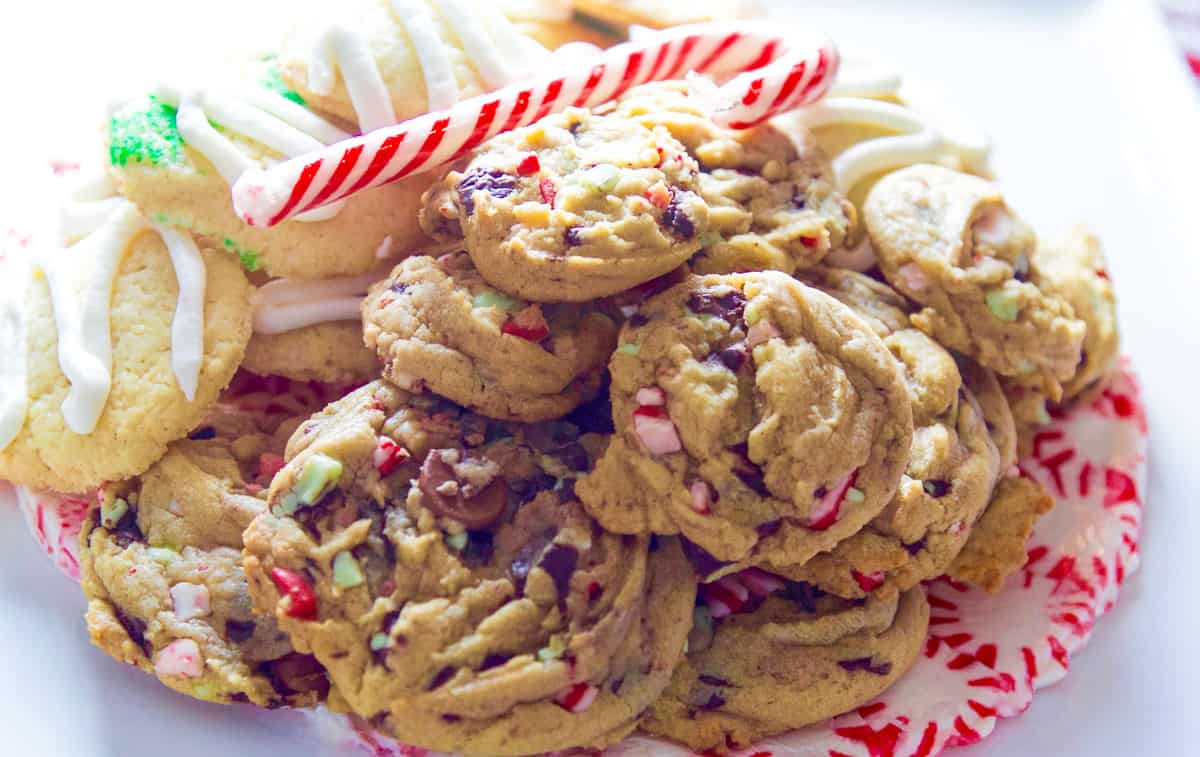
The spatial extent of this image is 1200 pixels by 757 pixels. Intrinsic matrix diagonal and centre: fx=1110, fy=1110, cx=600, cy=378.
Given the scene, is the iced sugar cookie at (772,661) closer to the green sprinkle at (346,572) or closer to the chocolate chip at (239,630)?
the green sprinkle at (346,572)

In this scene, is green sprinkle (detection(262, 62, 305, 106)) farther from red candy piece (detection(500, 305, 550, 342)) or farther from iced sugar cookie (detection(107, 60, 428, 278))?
red candy piece (detection(500, 305, 550, 342))

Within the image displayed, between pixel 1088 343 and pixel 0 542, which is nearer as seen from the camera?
pixel 0 542

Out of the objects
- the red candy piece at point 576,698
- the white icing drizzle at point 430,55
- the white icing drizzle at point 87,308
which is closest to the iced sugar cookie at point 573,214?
the white icing drizzle at point 430,55

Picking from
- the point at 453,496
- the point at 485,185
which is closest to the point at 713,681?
the point at 453,496

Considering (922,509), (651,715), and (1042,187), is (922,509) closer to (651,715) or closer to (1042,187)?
(651,715)

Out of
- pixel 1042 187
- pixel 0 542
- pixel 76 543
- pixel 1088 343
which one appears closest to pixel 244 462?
pixel 76 543

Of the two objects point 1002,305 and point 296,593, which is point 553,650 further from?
point 1002,305
